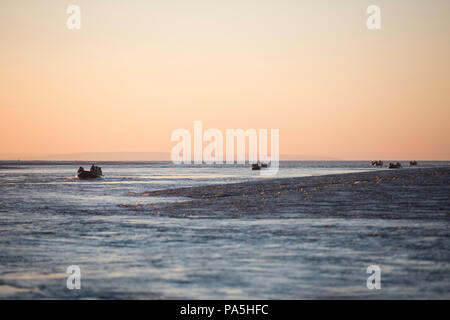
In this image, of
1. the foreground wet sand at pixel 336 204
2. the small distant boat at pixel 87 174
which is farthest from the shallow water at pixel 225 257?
the small distant boat at pixel 87 174

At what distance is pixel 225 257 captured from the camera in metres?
15.4

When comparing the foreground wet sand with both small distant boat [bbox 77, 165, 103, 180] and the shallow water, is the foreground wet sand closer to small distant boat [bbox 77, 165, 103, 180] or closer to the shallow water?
the shallow water

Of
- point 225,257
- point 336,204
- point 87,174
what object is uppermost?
point 225,257

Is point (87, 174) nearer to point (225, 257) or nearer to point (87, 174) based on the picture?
point (87, 174)

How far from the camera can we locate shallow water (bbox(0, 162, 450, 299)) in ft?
38.2

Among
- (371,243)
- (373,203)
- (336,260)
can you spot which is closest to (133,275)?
(336,260)

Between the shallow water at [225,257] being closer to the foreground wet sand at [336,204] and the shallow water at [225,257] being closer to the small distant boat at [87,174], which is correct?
the foreground wet sand at [336,204]

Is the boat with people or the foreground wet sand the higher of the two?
the foreground wet sand

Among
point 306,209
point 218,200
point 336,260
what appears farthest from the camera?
point 218,200

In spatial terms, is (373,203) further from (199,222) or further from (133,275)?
(133,275)

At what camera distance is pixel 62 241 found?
19.2 m

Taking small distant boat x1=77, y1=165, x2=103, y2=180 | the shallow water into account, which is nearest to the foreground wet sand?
the shallow water

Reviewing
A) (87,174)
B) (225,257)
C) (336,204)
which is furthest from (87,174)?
(225,257)
